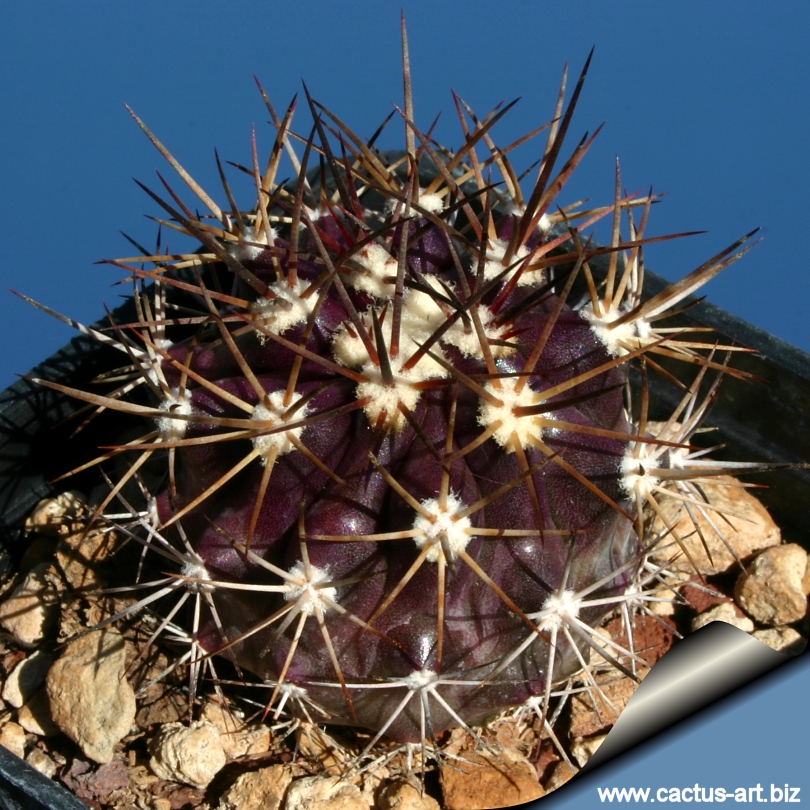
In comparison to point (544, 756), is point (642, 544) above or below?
above

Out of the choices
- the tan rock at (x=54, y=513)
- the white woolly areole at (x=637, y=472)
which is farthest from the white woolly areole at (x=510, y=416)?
the tan rock at (x=54, y=513)

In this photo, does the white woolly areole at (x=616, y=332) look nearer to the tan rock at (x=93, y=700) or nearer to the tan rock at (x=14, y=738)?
the tan rock at (x=93, y=700)

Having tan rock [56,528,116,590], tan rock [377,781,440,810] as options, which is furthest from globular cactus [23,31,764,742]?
tan rock [56,528,116,590]

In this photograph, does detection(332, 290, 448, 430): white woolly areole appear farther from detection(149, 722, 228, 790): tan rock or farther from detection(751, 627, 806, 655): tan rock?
detection(751, 627, 806, 655): tan rock

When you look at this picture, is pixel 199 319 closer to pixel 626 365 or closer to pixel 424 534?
pixel 424 534

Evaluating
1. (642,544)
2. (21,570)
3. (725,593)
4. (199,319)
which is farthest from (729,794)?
(21,570)

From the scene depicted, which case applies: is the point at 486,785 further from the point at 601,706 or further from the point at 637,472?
the point at 637,472
